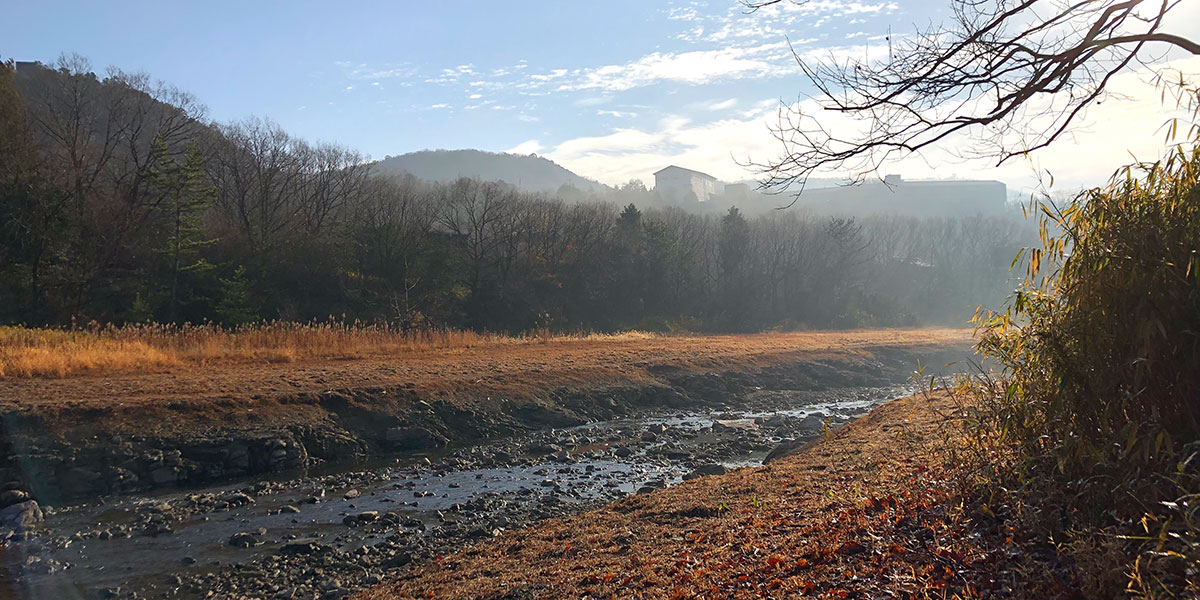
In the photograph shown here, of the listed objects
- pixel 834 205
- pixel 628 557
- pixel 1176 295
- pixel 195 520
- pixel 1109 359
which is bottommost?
pixel 195 520

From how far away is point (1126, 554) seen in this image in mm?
3527

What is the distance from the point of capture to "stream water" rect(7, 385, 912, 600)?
772cm

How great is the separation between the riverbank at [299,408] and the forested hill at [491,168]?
4423 inches

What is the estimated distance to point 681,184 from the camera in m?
126

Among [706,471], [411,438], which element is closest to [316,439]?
[411,438]

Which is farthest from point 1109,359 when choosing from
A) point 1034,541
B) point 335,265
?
point 335,265

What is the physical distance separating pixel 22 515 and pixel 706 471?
10030mm

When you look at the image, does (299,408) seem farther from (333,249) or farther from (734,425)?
(333,249)

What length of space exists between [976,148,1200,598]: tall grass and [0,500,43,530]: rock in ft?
36.6

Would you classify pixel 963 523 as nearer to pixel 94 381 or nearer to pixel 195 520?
pixel 195 520

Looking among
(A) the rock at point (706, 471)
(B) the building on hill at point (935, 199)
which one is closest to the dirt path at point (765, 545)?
(A) the rock at point (706, 471)

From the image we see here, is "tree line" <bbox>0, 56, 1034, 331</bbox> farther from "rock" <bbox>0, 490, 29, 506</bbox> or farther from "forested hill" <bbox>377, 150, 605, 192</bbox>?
"forested hill" <bbox>377, 150, 605, 192</bbox>

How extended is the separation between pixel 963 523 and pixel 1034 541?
20.8 inches

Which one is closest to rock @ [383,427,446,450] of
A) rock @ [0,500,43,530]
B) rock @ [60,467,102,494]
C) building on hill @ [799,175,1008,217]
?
rock @ [60,467,102,494]
